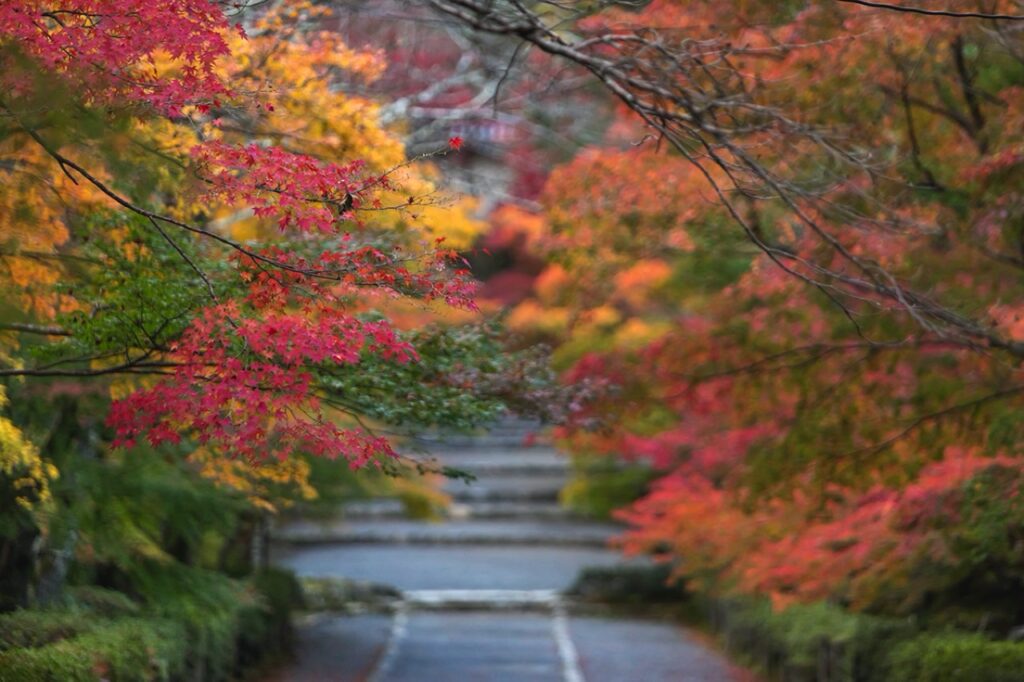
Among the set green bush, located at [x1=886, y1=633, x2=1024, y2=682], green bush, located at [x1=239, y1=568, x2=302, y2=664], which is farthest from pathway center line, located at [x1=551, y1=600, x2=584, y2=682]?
green bush, located at [x1=886, y1=633, x2=1024, y2=682]

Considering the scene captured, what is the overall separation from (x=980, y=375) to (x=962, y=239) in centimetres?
119

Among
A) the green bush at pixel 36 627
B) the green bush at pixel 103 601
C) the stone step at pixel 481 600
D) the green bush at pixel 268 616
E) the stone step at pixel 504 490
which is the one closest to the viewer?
the green bush at pixel 36 627

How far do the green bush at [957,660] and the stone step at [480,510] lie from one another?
743 inches

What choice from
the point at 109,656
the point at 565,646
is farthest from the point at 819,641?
the point at 109,656

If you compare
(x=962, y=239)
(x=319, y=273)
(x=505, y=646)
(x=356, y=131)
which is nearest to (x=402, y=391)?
(x=319, y=273)

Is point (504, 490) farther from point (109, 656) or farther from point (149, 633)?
point (109, 656)

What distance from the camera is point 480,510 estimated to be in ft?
95.2

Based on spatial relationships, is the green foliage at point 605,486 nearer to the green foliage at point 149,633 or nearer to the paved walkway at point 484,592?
the paved walkway at point 484,592

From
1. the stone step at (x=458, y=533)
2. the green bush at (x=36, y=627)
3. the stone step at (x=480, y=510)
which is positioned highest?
the stone step at (x=480, y=510)

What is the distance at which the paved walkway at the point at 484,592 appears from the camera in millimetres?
15109

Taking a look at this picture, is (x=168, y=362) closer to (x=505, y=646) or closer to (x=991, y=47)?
(x=991, y=47)

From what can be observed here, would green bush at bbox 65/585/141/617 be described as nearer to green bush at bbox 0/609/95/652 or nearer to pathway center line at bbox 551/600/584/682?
green bush at bbox 0/609/95/652

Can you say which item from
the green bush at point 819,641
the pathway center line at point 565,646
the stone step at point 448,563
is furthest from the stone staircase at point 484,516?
the green bush at point 819,641

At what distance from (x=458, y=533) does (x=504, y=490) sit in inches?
110
